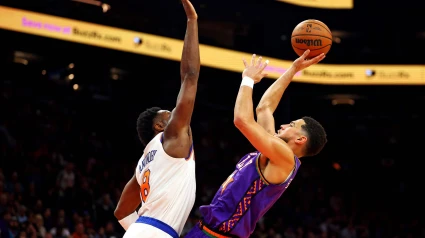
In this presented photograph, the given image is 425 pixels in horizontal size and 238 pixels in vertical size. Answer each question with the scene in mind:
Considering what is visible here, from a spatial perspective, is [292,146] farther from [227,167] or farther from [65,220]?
[227,167]

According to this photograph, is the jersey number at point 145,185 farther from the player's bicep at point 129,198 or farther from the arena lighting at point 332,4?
the arena lighting at point 332,4

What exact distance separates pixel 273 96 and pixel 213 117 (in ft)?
49.9

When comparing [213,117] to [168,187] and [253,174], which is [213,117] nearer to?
[253,174]

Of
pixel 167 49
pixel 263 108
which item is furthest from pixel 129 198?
pixel 167 49

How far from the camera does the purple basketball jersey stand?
15.7ft

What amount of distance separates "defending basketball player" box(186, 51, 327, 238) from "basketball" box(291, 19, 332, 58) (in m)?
1.01

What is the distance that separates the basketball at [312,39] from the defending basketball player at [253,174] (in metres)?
1.01

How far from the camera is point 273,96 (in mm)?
5762

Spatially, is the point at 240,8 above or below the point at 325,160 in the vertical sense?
above

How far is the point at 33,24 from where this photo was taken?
15016mm

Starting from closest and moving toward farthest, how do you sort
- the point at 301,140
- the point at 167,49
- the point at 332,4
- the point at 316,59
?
the point at 301,140 → the point at 316,59 → the point at 167,49 → the point at 332,4

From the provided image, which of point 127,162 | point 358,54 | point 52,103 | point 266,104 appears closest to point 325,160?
point 358,54

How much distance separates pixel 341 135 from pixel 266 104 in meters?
17.4

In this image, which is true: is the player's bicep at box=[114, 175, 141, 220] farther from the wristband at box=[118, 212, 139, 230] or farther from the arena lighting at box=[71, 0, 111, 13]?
the arena lighting at box=[71, 0, 111, 13]
